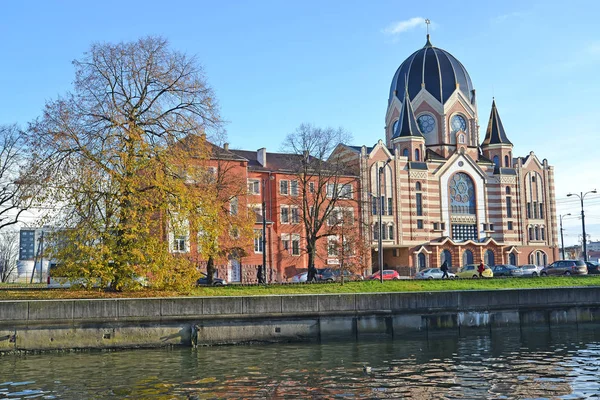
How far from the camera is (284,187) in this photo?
227ft

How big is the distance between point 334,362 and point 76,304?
11.5 m

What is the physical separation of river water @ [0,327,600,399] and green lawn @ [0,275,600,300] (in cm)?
518

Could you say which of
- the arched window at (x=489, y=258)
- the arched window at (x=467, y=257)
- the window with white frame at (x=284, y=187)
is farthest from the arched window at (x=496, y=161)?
the window with white frame at (x=284, y=187)

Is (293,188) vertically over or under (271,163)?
under

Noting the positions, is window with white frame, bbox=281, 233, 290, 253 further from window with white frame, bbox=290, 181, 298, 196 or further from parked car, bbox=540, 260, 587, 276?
parked car, bbox=540, 260, 587, 276

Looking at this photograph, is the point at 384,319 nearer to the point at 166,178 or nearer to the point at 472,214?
the point at 166,178

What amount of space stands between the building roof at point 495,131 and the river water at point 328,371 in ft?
213

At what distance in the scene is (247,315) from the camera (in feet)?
96.0

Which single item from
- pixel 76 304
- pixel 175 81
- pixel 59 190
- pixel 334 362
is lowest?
pixel 334 362

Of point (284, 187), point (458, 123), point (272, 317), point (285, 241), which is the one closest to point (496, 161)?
point (458, 123)

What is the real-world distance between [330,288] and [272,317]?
361 inches

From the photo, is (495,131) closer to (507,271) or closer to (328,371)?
(507,271)

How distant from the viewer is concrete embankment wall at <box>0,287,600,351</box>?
89.8ft

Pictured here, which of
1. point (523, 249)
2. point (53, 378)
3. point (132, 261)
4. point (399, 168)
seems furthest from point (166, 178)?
point (523, 249)
